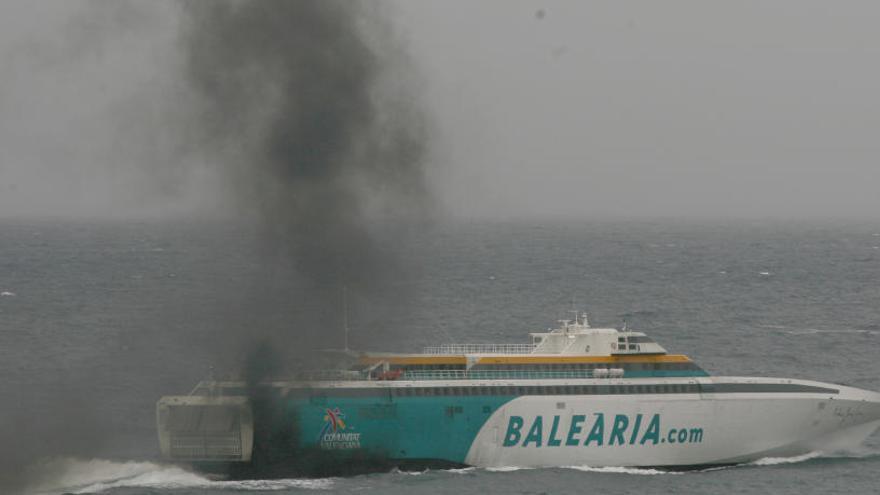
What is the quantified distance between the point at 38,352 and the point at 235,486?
137ft

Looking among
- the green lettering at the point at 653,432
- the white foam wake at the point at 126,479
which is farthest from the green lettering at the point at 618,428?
the white foam wake at the point at 126,479

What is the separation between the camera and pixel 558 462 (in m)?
60.7

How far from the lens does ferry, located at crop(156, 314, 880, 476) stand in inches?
2323

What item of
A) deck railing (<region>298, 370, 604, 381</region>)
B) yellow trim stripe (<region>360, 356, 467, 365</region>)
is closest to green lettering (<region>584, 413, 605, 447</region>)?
deck railing (<region>298, 370, 604, 381</region>)

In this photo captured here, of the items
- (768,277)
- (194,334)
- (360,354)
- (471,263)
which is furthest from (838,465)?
(471,263)

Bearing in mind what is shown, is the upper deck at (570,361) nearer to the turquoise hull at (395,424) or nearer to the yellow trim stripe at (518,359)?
the yellow trim stripe at (518,359)

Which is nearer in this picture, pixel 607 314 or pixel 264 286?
pixel 264 286

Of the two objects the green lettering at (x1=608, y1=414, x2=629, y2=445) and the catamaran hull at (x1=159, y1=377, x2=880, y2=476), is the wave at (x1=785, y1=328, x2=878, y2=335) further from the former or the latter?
the green lettering at (x1=608, y1=414, x2=629, y2=445)

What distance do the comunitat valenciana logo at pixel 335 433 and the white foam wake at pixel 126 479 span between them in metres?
1.80

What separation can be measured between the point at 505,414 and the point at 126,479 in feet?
60.1

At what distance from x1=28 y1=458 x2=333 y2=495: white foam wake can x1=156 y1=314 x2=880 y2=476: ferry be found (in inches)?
38.0

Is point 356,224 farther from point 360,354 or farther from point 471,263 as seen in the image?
point 471,263

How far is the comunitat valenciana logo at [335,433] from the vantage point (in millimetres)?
59688

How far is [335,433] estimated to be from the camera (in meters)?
59.7
